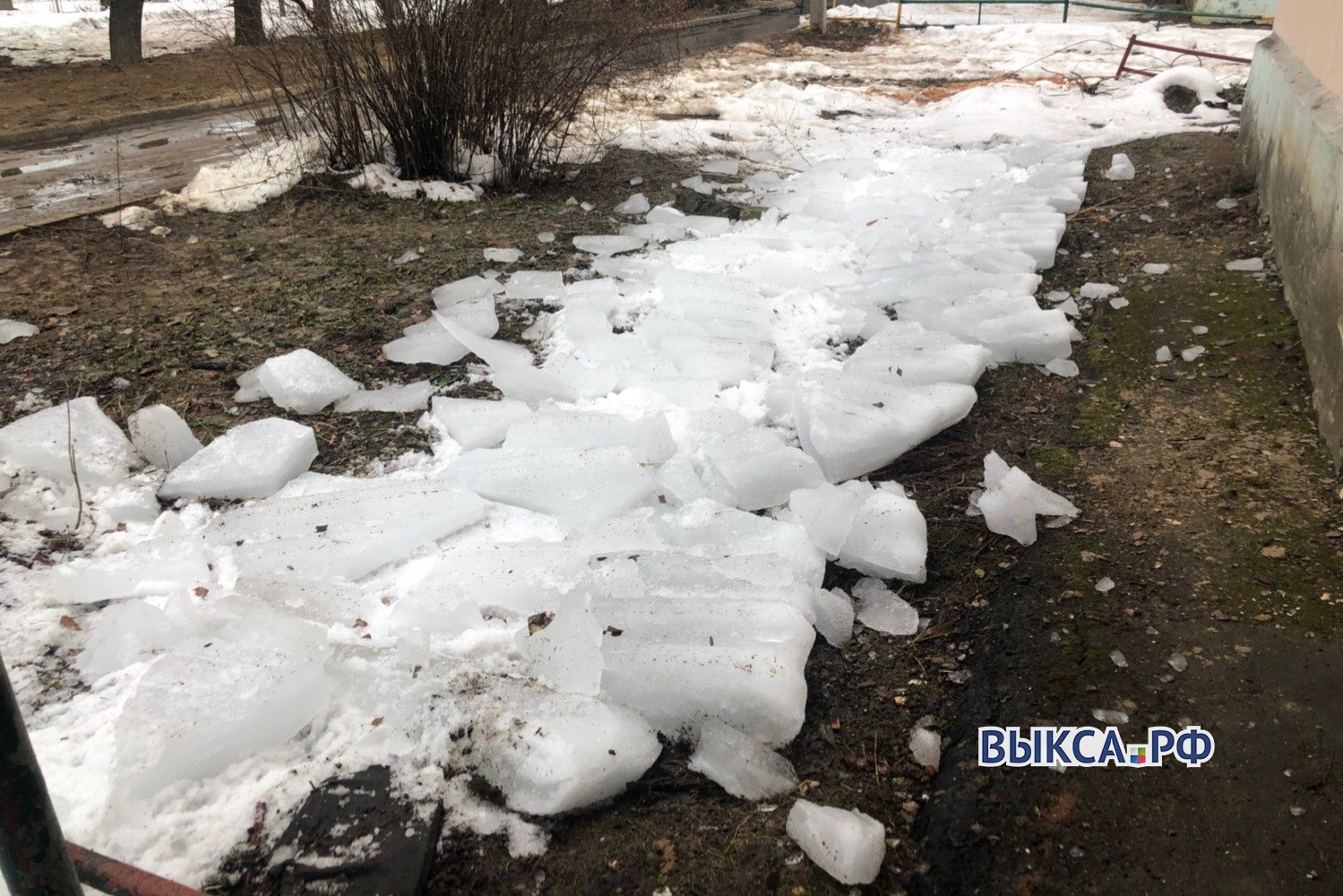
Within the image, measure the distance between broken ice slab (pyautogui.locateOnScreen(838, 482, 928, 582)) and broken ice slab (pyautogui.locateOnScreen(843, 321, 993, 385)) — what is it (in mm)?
677

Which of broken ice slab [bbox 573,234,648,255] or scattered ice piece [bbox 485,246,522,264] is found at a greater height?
broken ice slab [bbox 573,234,648,255]

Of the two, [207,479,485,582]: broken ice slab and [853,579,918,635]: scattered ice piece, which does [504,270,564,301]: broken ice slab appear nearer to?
[207,479,485,582]: broken ice slab

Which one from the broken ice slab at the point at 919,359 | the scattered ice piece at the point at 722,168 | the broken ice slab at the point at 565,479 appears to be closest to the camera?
the broken ice slab at the point at 565,479

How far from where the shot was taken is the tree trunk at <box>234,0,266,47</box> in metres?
4.73

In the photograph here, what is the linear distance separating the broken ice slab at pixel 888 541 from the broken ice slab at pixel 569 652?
0.68 m

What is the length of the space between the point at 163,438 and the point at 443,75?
9.62 feet

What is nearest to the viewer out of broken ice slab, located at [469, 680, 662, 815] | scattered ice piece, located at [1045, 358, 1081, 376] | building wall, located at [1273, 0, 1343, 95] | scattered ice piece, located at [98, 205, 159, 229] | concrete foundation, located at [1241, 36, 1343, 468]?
broken ice slab, located at [469, 680, 662, 815]

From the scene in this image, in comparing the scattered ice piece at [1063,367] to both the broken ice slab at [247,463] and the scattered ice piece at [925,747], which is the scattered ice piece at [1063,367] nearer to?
the scattered ice piece at [925,747]

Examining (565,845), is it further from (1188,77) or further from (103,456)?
(1188,77)

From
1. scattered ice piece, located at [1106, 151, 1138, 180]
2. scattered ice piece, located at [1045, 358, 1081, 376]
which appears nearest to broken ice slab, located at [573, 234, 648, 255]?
scattered ice piece, located at [1045, 358, 1081, 376]

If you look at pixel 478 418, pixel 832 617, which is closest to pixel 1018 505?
pixel 832 617

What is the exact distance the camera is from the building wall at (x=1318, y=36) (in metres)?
3.09

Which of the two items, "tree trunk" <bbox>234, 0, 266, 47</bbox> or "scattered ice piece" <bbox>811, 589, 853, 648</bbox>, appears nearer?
"scattered ice piece" <bbox>811, 589, 853, 648</bbox>

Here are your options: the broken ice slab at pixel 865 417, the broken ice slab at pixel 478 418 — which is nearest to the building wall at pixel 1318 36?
the broken ice slab at pixel 865 417
